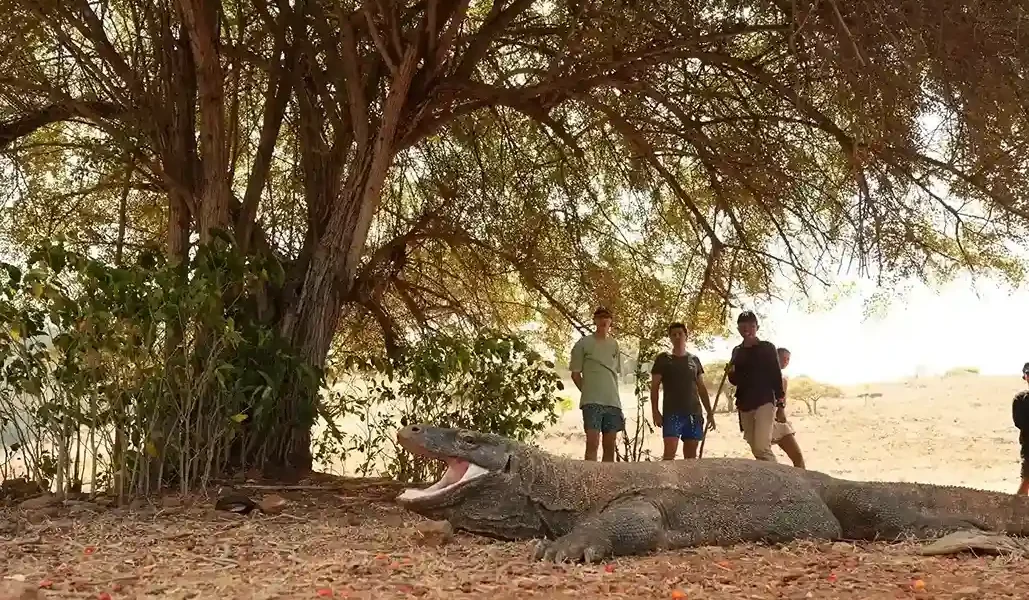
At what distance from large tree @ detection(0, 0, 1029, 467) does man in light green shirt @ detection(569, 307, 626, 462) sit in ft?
2.77

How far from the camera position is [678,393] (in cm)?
654

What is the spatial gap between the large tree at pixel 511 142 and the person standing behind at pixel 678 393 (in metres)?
0.44

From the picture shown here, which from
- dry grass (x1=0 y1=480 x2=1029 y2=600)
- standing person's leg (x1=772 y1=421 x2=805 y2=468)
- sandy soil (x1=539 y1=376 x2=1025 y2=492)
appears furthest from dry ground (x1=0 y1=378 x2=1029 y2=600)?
sandy soil (x1=539 y1=376 x2=1025 y2=492)

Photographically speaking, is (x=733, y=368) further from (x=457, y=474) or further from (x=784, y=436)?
(x=457, y=474)

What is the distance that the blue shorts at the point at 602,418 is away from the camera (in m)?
6.48

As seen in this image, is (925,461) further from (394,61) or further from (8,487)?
(8,487)

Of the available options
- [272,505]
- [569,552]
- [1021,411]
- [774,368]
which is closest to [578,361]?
[774,368]

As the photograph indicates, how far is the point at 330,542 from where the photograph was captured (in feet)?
13.1

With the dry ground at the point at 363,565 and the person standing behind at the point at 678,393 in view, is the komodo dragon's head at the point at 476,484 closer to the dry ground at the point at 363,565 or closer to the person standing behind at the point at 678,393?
the dry ground at the point at 363,565

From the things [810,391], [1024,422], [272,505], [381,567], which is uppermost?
[810,391]

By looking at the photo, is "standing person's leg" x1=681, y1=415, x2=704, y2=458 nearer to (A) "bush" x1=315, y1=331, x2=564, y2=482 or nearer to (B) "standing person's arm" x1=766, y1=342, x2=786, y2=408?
(B) "standing person's arm" x1=766, y1=342, x2=786, y2=408

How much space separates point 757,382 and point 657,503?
2.38 meters

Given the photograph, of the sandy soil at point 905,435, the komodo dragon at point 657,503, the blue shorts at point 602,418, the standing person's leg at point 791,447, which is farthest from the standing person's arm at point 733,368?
the sandy soil at point 905,435

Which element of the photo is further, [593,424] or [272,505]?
[593,424]
